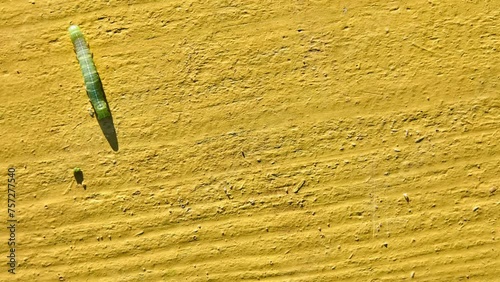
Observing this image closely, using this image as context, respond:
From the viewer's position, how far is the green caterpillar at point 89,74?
12.0ft

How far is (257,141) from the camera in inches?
144

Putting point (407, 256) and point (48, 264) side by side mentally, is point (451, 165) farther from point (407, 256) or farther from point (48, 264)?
point (48, 264)

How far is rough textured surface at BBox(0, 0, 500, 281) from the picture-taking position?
3605mm

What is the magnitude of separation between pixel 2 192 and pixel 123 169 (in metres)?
0.87

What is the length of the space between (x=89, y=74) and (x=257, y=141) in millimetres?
1225

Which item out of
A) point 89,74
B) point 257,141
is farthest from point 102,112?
point 257,141

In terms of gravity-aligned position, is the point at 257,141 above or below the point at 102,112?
below

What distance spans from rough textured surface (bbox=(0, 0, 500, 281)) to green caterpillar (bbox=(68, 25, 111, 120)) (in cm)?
7

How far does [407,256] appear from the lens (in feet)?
11.9

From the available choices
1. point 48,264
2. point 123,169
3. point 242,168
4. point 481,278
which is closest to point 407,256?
point 481,278

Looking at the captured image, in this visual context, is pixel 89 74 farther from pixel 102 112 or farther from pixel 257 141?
pixel 257 141

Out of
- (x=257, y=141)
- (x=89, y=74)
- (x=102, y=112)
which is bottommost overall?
(x=257, y=141)

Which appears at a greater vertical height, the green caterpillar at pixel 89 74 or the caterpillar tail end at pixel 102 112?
the green caterpillar at pixel 89 74

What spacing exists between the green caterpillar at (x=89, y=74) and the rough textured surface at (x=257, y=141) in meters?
0.07
